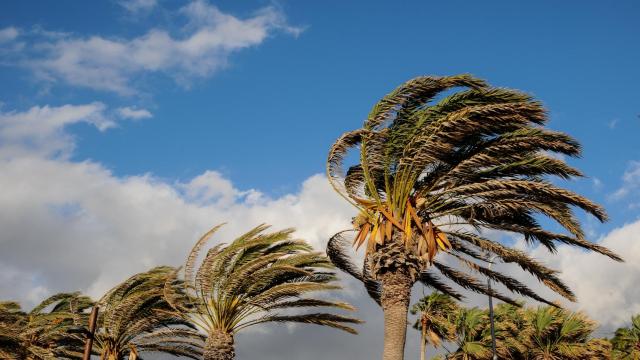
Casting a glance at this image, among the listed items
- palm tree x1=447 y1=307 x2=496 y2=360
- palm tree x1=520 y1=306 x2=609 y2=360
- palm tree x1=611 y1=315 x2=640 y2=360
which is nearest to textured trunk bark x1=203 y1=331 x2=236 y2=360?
palm tree x1=447 y1=307 x2=496 y2=360

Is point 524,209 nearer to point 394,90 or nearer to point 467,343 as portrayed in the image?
point 394,90

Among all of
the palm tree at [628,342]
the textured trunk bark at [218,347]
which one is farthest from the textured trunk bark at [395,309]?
the palm tree at [628,342]

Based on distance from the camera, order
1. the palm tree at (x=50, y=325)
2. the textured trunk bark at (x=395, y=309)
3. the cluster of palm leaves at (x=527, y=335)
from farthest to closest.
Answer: the cluster of palm leaves at (x=527, y=335) → the palm tree at (x=50, y=325) → the textured trunk bark at (x=395, y=309)

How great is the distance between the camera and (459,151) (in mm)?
14992

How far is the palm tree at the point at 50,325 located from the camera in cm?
2547

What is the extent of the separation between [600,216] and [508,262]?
2420 millimetres

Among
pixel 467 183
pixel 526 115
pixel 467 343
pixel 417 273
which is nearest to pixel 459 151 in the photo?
pixel 467 183

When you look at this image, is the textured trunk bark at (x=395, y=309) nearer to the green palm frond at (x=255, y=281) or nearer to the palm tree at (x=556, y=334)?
the green palm frond at (x=255, y=281)

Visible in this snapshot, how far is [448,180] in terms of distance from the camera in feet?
49.2

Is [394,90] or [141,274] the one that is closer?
[394,90]

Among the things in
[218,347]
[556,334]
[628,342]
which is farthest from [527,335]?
[218,347]

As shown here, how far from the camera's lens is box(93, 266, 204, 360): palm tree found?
81.2ft

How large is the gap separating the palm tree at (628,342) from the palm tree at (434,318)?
862 cm

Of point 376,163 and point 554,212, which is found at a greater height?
point 376,163
